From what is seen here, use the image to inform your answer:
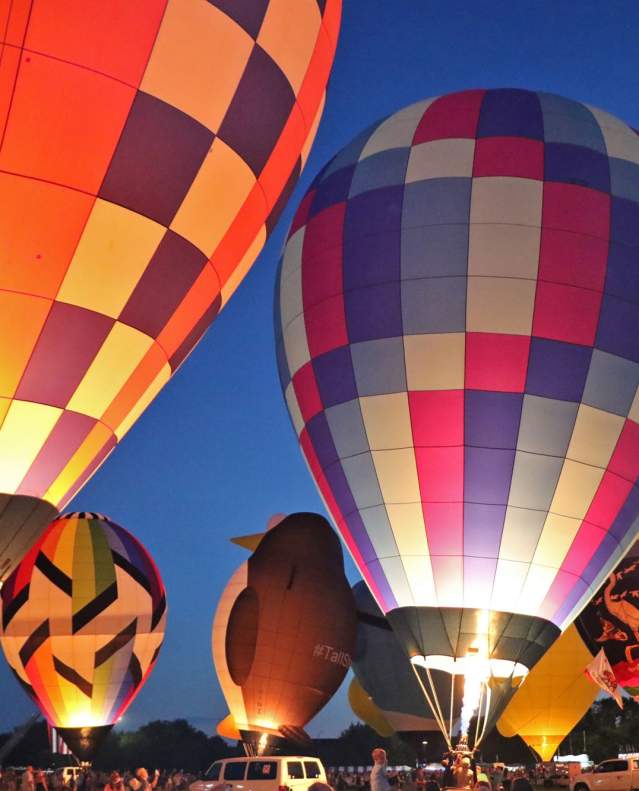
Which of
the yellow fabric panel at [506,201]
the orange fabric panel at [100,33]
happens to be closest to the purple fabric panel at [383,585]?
the yellow fabric panel at [506,201]

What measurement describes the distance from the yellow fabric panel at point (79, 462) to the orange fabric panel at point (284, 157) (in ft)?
6.55

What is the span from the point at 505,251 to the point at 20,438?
5.25m

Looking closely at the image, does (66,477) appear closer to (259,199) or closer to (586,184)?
(259,199)

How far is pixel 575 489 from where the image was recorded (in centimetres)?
921

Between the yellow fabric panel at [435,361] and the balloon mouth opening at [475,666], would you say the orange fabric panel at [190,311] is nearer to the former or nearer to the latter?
the yellow fabric panel at [435,361]

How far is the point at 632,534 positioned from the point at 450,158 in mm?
4117

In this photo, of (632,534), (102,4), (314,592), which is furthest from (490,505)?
(314,592)

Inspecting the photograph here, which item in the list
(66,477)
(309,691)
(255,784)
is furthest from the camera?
(309,691)

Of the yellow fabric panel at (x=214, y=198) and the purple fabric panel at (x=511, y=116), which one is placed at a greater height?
the purple fabric panel at (x=511, y=116)

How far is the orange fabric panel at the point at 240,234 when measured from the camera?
6695mm

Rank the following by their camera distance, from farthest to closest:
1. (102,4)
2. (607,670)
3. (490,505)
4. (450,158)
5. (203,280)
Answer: (607,670) < (450,158) < (490,505) < (203,280) < (102,4)

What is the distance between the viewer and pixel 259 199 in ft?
22.4

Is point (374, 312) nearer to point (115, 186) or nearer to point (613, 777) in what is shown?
point (115, 186)

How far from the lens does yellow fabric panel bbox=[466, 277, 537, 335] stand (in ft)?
30.2
